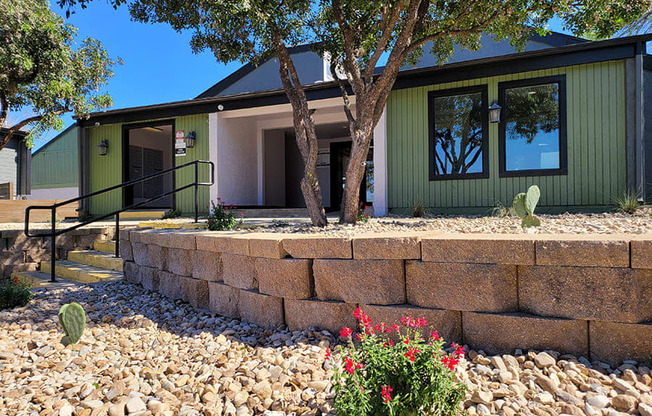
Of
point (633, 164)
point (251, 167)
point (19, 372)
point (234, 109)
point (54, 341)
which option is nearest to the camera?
point (19, 372)

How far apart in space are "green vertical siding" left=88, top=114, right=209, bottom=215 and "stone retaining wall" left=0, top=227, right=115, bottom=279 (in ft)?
10.1

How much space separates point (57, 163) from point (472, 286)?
19449mm

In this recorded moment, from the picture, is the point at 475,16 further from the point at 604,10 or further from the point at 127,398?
the point at 127,398

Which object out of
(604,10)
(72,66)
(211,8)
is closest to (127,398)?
(211,8)

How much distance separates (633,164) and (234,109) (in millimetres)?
7523

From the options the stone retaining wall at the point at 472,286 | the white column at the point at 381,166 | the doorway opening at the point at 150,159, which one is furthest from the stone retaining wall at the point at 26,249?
the doorway opening at the point at 150,159

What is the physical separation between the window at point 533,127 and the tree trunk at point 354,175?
3.72m

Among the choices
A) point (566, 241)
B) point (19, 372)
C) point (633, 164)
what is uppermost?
point (633, 164)

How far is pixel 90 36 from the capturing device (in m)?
8.16

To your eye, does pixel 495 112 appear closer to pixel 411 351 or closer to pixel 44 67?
pixel 411 351

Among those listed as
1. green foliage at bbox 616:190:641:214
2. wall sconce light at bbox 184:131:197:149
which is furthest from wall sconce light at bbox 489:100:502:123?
wall sconce light at bbox 184:131:197:149

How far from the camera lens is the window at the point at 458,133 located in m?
7.04

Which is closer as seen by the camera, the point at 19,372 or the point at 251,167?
the point at 19,372

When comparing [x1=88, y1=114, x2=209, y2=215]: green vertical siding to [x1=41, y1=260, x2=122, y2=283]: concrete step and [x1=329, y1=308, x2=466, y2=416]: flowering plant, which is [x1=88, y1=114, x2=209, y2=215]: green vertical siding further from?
[x1=329, y1=308, x2=466, y2=416]: flowering plant
